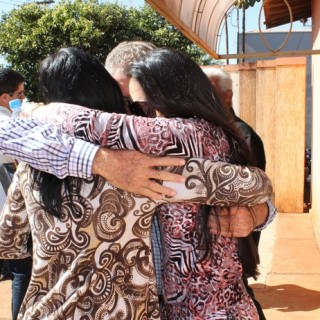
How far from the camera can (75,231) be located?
56.7 inches

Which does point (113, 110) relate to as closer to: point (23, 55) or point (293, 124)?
point (293, 124)

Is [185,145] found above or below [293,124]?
below

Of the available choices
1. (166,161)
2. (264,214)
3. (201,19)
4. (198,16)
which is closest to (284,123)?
(201,19)

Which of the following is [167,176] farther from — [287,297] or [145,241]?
[287,297]

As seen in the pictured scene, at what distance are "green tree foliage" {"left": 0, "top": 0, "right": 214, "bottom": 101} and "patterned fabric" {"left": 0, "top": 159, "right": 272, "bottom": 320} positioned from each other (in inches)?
629

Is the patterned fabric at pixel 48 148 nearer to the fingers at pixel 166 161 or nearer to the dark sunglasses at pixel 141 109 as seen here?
the fingers at pixel 166 161

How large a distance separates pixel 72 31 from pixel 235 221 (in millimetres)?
16827

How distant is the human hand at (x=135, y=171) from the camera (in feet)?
4.69

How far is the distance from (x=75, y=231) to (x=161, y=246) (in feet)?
0.89

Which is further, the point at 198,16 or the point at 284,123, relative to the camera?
the point at 284,123

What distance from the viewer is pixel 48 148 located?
1.44 metres

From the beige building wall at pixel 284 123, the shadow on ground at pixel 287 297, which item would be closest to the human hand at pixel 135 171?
the shadow on ground at pixel 287 297

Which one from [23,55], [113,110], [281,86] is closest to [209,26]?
[113,110]

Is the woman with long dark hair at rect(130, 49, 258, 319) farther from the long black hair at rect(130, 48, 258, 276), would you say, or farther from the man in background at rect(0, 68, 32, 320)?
the man in background at rect(0, 68, 32, 320)
